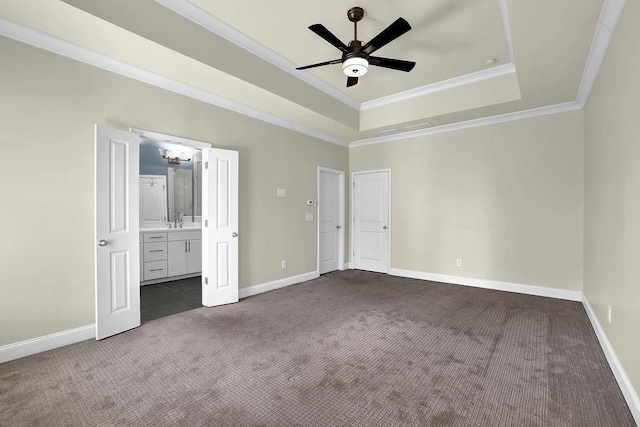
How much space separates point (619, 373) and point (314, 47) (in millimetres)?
4113

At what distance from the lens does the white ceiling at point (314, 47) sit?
8.16 ft

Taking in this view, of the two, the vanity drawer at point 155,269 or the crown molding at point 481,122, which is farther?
the vanity drawer at point 155,269

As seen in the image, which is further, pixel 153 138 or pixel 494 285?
pixel 494 285

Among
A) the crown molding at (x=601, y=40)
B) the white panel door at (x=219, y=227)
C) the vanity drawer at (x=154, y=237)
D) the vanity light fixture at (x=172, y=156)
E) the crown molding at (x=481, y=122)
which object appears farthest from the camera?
the vanity light fixture at (x=172, y=156)

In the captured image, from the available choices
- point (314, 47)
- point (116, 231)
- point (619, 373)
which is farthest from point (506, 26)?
point (116, 231)

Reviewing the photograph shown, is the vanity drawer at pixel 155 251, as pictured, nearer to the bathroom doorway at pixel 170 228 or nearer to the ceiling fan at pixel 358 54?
the bathroom doorway at pixel 170 228

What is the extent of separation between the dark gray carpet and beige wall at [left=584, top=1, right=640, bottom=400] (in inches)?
16.0

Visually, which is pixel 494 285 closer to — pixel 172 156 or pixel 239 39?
pixel 239 39

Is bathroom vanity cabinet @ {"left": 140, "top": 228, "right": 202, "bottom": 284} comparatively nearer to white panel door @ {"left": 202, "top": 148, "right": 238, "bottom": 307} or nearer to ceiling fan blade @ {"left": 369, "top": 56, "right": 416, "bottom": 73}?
white panel door @ {"left": 202, "top": 148, "right": 238, "bottom": 307}

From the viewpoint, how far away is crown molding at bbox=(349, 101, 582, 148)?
4.34 meters

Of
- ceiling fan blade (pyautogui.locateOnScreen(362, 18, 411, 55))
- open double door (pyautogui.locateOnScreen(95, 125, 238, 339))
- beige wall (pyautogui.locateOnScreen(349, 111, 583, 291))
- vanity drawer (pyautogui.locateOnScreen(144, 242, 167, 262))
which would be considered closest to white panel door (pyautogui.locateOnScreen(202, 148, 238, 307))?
open double door (pyautogui.locateOnScreen(95, 125, 238, 339))

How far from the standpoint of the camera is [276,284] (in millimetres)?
4938

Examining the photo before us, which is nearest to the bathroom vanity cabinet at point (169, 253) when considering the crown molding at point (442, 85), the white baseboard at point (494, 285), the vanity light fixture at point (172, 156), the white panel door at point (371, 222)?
the vanity light fixture at point (172, 156)

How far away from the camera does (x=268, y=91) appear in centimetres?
380
